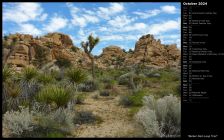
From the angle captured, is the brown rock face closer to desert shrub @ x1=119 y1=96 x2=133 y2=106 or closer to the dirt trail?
desert shrub @ x1=119 y1=96 x2=133 y2=106

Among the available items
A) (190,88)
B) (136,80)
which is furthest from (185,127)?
(136,80)

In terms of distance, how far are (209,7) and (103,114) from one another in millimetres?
5465

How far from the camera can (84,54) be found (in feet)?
217

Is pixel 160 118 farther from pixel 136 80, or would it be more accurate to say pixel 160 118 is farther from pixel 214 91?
pixel 136 80

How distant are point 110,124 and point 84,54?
57.1 m

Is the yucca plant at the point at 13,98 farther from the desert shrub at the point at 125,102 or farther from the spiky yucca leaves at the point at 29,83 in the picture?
the desert shrub at the point at 125,102

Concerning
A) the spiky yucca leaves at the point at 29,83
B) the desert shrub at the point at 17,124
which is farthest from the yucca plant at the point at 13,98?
the desert shrub at the point at 17,124

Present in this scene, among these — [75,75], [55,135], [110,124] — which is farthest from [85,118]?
[75,75]

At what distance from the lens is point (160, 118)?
28.6 ft

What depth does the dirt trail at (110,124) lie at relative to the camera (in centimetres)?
859

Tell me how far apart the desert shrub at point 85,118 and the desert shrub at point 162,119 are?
1.46 metres

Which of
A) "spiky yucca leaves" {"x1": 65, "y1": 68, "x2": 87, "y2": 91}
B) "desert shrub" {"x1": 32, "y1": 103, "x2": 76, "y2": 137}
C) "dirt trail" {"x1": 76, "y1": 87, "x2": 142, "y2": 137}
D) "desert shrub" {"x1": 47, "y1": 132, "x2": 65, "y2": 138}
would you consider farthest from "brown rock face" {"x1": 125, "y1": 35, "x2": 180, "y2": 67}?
"desert shrub" {"x1": 47, "y1": 132, "x2": 65, "y2": 138}

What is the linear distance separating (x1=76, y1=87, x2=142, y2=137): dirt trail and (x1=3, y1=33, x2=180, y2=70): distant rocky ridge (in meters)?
32.4

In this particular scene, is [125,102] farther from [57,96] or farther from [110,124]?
[57,96]
